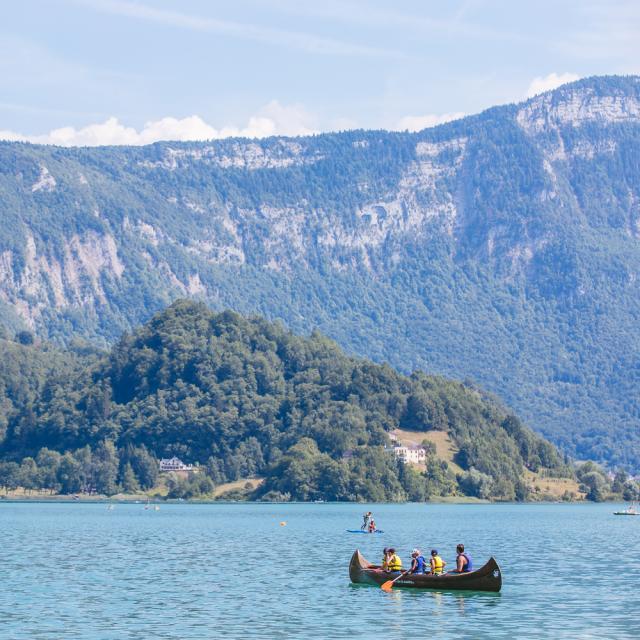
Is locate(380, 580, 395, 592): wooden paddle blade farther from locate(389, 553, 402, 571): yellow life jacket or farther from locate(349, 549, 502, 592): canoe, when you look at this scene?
locate(389, 553, 402, 571): yellow life jacket

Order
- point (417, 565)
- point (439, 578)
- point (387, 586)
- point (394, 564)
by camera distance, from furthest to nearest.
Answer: point (394, 564) → point (387, 586) → point (417, 565) → point (439, 578)

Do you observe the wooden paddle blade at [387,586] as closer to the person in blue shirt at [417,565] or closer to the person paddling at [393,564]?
the person in blue shirt at [417,565]

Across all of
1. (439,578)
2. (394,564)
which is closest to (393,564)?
(394,564)

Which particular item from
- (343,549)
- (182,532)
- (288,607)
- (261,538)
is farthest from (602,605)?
(182,532)

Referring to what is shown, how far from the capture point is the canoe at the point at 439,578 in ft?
352

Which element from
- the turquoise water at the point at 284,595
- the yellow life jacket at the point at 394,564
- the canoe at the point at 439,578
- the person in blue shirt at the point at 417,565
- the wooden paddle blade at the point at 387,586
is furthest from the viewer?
the yellow life jacket at the point at 394,564

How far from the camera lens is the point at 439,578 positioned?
109m

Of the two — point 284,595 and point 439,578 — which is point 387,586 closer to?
point 439,578

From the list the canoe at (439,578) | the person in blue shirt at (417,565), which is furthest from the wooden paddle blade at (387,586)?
the person in blue shirt at (417,565)

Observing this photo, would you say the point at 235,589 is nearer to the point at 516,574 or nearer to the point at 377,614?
the point at 377,614

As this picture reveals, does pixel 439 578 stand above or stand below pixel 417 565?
below

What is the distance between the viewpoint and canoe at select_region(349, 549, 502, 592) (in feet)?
352

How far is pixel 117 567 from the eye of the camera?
133 metres

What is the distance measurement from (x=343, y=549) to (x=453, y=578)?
51.2 metres
